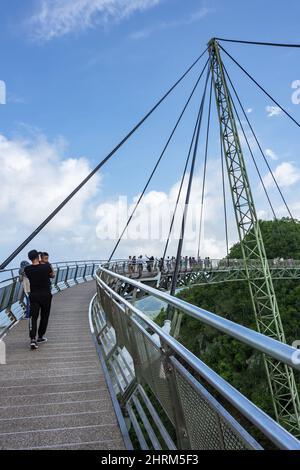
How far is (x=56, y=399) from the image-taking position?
4.54m

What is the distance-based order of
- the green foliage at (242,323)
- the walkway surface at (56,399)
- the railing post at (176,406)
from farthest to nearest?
the green foliage at (242,323) < the walkway surface at (56,399) < the railing post at (176,406)

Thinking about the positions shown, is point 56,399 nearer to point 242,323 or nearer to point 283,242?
point 242,323

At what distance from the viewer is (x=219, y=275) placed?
Result: 160 ft

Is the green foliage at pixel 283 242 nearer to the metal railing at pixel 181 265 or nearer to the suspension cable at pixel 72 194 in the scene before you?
the metal railing at pixel 181 265

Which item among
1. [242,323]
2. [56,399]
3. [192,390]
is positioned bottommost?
[242,323]

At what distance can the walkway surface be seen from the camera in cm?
353

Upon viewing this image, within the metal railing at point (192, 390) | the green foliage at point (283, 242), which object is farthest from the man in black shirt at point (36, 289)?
the green foliage at point (283, 242)

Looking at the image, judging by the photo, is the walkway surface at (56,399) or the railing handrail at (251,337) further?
the walkway surface at (56,399)

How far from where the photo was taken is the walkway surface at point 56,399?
11.6ft

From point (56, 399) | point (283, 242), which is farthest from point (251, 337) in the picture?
point (283, 242)

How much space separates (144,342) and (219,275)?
151 ft

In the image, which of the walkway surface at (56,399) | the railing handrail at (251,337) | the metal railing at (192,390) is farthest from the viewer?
the walkway surface at (56,399)

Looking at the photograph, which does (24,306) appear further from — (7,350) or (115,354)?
(115,354)

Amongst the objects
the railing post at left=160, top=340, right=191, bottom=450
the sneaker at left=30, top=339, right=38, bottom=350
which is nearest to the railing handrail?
the railing post at left=160, top=340, right=191, bottom=450
